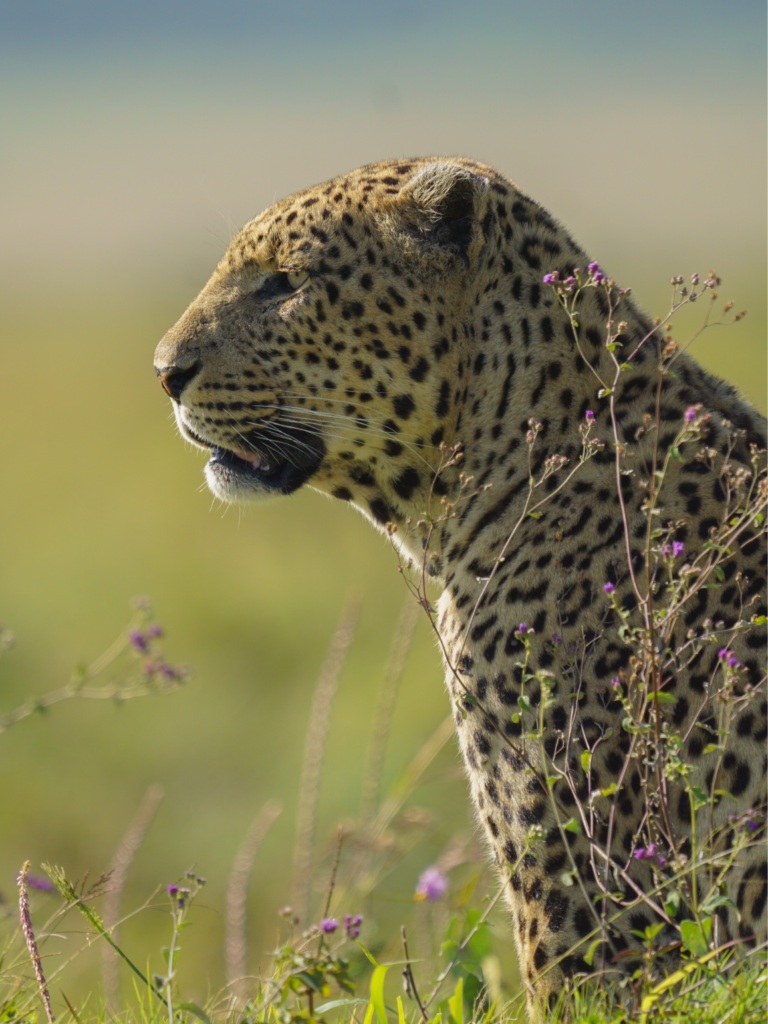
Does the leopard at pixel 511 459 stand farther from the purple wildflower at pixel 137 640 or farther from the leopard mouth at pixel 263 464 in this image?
the purple wildflower at pixel 137 640

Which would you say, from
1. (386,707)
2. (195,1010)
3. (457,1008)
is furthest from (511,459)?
(195,1010)

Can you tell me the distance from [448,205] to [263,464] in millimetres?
1430

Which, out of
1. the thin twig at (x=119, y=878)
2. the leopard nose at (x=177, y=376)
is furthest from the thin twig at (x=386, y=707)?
the leopard nose at (x=177, y=376)

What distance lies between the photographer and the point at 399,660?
19.7 feet

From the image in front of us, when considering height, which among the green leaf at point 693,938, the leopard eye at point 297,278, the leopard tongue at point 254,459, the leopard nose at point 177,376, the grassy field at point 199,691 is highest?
the leopard eye at point 297,278

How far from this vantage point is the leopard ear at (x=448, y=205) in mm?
5074

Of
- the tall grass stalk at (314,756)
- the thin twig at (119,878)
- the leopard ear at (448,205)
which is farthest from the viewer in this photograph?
the tall grass stalk at (314,756)

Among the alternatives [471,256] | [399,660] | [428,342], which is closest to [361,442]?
[428,342]

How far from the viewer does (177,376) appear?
17.9 ft

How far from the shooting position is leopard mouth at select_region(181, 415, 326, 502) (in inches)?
212

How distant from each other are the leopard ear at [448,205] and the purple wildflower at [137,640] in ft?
6.80

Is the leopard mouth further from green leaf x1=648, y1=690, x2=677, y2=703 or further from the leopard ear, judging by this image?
green leaf x1=648, y1=690, x2=677, y2=703

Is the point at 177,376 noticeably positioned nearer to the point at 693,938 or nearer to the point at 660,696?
the point at 660,696

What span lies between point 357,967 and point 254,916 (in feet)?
35.7
